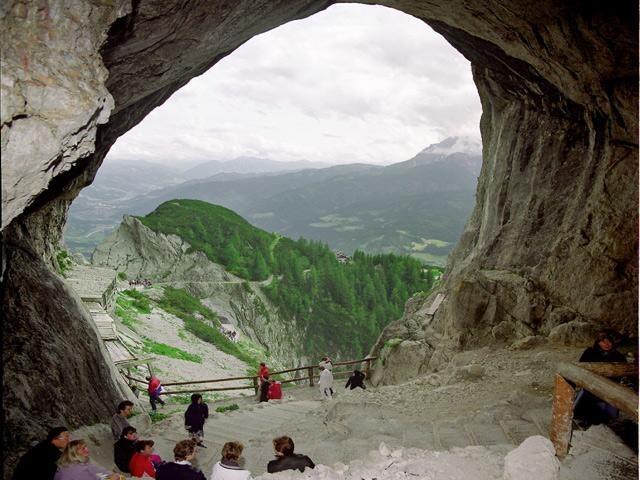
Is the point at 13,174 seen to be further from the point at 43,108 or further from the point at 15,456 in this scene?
the point at 15,456

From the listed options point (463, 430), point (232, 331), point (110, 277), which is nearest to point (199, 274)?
point (232, 331)

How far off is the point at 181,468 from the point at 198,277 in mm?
61648

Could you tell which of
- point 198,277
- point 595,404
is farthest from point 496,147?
point 198,277

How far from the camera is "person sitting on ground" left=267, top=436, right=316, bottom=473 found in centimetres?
570

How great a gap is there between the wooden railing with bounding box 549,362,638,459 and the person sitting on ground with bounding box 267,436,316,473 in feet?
11.4

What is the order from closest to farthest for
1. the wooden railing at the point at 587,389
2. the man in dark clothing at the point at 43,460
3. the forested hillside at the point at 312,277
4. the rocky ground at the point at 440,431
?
the wooden railing at the point at 587,389 → the man in dark clothing at the point at 43,460 → the rocky ground at the point at 440,431 → the forested hillside at the point at 312,277

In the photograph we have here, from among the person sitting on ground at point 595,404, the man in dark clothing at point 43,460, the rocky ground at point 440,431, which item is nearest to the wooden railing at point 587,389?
the rocky ground at point 440,431

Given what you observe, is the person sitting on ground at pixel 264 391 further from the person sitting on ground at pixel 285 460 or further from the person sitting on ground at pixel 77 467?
the person sitting on ground at pixel 77 467

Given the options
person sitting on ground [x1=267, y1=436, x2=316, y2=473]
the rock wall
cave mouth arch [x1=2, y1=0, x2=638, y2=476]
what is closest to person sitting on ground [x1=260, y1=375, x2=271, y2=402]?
cave mouth arch [x1=2, y1=0, x2=638, y2=476]

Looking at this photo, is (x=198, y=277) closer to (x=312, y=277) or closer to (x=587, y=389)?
(x=312, y=277)

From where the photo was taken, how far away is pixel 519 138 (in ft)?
56.3

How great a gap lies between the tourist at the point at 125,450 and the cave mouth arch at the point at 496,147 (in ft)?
9.24

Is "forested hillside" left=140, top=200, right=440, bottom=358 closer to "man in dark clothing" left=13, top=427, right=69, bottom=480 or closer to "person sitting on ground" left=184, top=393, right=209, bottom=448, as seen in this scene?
"person sitting on ground" left=184, top=393, right=209, bottom=448

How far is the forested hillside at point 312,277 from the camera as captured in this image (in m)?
70.5
